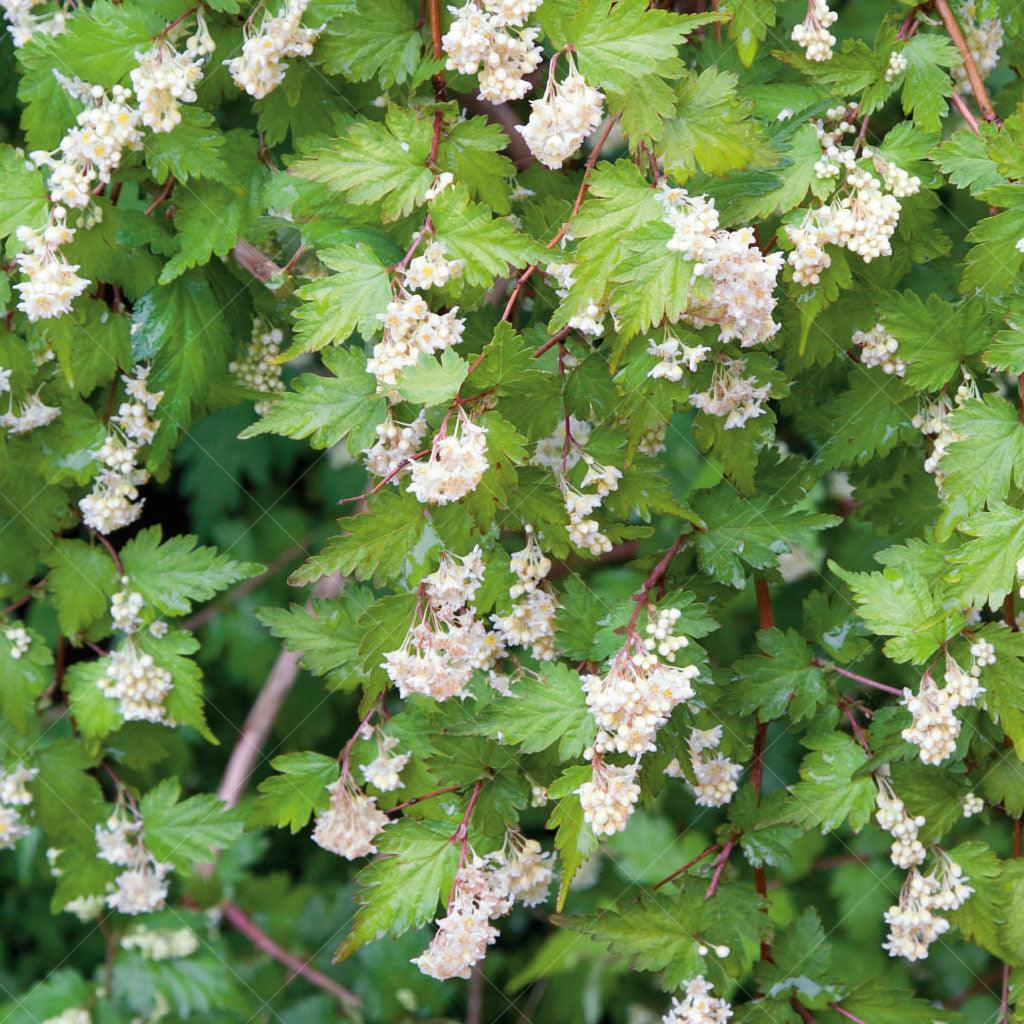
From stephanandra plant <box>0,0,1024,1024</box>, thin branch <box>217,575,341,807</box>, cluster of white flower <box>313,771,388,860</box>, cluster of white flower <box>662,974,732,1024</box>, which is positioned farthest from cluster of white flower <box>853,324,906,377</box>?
thin branch <box>217,575,341,807</box>

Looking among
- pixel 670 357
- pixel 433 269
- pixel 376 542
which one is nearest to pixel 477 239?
pixel 433 269

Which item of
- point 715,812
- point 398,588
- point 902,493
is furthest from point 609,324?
point 715,812

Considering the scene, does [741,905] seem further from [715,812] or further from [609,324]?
[715,812]

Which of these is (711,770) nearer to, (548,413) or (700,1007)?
(700,1007)

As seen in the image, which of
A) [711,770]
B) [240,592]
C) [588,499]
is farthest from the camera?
[240,592]

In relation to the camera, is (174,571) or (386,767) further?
(174,571)

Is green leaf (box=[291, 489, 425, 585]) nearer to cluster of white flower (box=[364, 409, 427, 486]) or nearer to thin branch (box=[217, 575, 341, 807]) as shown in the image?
cluster of white flower (box=[364, 409, 427, 486])

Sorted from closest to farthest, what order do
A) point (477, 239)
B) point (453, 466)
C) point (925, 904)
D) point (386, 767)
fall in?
point (453, 466) → point (477, 239) → point (925, 904) → point (386, 767)
